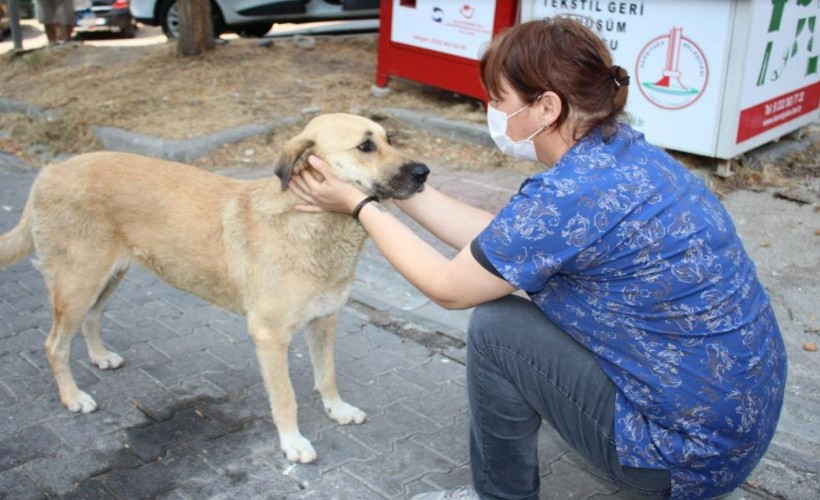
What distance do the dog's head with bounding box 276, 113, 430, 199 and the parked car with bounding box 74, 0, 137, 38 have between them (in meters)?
13.6

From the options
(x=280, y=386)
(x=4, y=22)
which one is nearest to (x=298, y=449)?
(x=280, y=386)

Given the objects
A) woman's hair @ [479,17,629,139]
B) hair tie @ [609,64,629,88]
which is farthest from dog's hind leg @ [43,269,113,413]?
hair tie @ [609,64,629,88]

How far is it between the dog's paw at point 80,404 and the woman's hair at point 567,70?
226 cm

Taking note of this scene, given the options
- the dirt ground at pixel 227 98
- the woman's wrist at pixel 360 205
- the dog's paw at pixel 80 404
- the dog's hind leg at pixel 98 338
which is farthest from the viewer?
the dirt ground at pixel 227 98

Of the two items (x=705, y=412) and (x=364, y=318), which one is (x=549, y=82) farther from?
(x=364, y=318)

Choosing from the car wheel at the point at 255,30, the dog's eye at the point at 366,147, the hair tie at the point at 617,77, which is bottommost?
the car wheel at the point at 255,30

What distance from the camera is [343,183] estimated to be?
287cm

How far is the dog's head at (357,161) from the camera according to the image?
9.75 feet

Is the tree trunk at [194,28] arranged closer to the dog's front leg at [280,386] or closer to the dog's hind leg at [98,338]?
the dog's hind leg at [98,338]

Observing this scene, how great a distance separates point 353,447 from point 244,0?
34.8ft

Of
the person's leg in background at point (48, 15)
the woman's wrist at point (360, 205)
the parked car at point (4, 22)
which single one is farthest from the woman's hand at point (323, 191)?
the parked car at point (4, 22)

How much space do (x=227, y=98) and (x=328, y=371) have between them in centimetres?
525

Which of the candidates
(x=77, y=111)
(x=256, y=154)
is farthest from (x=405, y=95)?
(x=77, y=111)

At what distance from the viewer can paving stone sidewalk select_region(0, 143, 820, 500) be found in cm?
306
